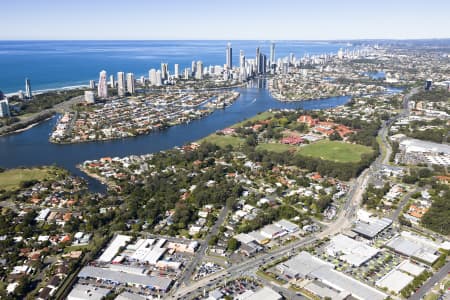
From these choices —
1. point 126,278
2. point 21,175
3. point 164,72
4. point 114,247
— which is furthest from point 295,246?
point 164,72

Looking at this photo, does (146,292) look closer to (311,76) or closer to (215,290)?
(215,290)

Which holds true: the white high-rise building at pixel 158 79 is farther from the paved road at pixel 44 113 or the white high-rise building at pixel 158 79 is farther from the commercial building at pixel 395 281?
the commercial building at pixel 395 281

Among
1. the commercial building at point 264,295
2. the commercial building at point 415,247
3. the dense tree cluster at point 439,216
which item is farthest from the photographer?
the dense tree cluster at point 439,216

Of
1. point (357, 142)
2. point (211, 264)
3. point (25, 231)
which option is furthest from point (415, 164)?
point (25, 231)

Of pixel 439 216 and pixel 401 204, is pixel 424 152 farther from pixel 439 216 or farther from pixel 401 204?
pixel 439 216

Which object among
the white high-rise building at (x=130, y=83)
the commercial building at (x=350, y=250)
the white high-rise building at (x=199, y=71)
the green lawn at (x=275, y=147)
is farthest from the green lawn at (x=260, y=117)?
the white high-rise building at (x=199, y=71)
